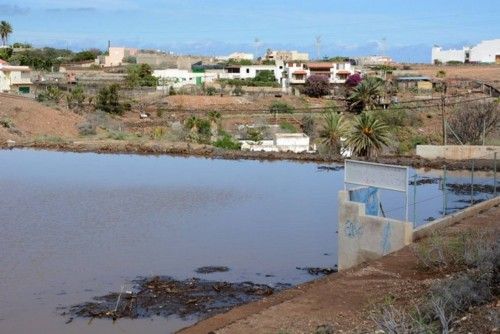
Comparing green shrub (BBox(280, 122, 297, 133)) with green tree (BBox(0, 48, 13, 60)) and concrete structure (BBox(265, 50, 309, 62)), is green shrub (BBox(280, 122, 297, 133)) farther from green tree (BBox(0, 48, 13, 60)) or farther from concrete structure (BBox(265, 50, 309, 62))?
concrete structure (BBox(265, 50, 309, 62))

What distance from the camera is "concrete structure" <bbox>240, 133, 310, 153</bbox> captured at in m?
46.9

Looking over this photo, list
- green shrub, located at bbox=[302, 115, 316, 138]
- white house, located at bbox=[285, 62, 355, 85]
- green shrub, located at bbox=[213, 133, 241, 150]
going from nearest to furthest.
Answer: green shrub, located at bbox=[213, 133, 241, 150] → green shrub, located at bbox=[302, 115, 316, 138] → white house, located at bbox=[285, 62, 355, 85]

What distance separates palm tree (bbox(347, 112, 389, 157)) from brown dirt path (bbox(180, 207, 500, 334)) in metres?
26.4

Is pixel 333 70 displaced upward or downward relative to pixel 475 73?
upward

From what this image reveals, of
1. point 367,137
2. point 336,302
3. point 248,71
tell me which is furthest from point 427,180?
point 248,71

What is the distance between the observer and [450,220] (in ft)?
57.9

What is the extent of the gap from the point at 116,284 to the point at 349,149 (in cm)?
2863

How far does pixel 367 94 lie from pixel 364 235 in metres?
45.2

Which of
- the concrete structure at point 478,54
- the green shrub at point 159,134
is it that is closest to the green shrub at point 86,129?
the green shrub at point 159,134

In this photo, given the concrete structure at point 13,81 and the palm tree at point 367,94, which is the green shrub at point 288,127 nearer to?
the palm tree at point 367,94

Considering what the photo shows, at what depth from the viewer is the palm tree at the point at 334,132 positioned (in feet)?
145

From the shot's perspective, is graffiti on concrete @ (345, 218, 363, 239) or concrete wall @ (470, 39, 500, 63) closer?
graffiti on concrete @ (345, 218, 363, 239)

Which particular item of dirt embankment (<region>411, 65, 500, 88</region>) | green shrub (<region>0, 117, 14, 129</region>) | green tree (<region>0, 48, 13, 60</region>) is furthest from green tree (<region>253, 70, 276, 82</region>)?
green shrub (<region>0, 117, 14, 129</region>)

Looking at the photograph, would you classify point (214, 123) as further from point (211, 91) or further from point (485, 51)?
point (485, 51)
